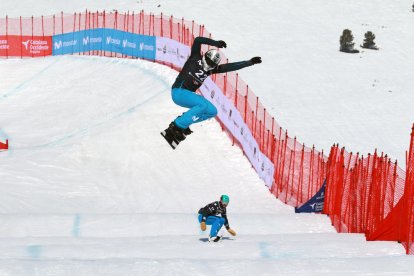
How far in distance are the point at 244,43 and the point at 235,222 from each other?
31542mm

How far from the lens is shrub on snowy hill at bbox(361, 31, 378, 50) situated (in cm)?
4588

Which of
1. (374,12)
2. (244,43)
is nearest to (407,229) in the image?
(244,43)

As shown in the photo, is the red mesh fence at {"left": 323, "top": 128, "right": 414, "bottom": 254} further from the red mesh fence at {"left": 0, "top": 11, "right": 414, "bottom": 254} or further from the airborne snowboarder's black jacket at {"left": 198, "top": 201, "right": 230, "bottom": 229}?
the airborne snowboarder's black jacket at {"left": 198, "top": 201, "right": 230, "bottom": 229}

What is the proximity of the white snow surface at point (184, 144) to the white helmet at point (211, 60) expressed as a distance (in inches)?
111

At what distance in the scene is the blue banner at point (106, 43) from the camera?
32.6m

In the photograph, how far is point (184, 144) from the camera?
943 inches

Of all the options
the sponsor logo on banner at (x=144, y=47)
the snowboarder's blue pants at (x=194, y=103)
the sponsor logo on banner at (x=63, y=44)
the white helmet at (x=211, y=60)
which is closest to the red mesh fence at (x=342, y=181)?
the sponsor logo on banner at (x=63, y=44)

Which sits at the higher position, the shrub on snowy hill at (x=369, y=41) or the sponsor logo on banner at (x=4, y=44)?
the shrub on snowy hill at (x=369, y=41)

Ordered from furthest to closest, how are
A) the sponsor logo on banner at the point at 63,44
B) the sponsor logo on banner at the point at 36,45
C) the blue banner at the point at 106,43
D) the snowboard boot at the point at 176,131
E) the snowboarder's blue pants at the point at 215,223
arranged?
1. the sponsor logo on banner at the point at 36,45
2. the sponsor logo on banner at the point at 63,44
3. the blue banner at the point at 106,43
4. the snowboard boot at the point at 176,131
5. the snowboarder's blue pants at the point at 215,223

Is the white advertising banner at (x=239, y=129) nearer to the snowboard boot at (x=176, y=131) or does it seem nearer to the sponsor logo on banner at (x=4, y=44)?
the snowboard boot at (x=176, y=131)

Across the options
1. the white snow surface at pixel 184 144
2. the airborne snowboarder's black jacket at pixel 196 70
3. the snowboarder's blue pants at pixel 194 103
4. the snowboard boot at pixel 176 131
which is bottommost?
the white snow surface at pixel 184 144

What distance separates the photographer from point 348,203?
48.5 feet

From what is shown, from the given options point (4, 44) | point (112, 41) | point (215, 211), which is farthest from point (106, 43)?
point (215, 211)

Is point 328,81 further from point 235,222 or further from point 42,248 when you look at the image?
point 42,248
